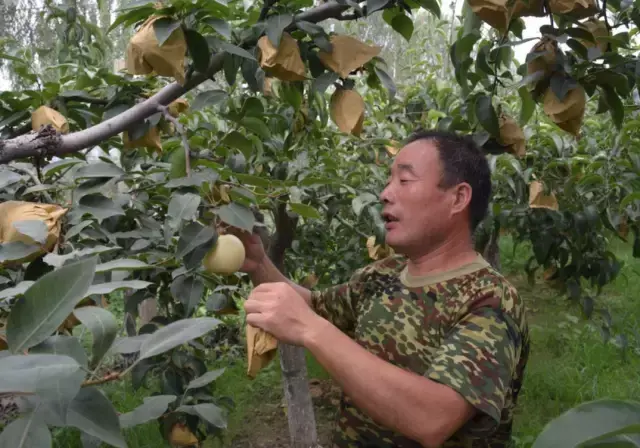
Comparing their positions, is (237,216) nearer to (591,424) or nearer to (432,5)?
(432,5)

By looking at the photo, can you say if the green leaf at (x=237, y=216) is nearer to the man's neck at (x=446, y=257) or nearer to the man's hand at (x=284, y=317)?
the man's hand at (x=284, y=317)

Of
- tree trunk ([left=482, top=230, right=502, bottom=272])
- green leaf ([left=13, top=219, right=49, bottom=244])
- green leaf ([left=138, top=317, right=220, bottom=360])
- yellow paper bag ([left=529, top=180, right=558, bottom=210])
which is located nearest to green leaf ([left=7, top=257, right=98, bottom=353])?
green leaf ([left=138, top=317, right=220, bottom=360])

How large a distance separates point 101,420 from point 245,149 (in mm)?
774

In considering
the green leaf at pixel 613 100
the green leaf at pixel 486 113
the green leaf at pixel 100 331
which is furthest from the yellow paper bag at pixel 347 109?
the green leaf at pixel 100 331

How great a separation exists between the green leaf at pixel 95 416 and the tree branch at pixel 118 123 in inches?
21.4

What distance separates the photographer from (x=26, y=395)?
0.45 m

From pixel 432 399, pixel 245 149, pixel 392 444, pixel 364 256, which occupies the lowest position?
pixel 364 256

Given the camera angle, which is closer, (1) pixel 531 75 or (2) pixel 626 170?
(1) pixel 531 75

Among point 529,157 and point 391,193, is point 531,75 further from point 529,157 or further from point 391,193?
point 529,157

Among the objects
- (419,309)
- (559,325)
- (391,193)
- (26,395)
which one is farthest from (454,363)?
(559,325)

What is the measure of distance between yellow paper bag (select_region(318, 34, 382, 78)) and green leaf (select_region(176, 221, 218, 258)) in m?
0.35

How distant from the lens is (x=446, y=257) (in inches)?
46.2

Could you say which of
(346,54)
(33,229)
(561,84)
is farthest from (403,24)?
(33,229)

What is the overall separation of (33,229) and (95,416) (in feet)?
1.46
